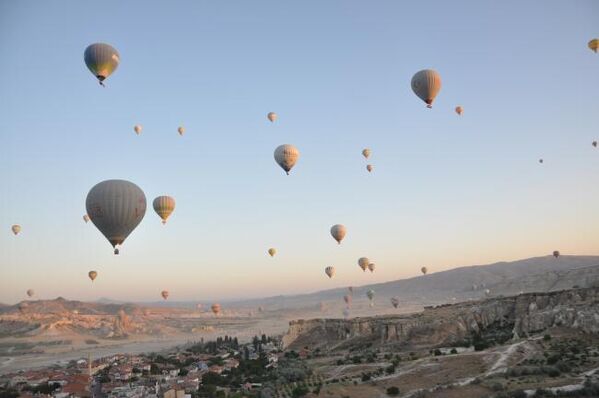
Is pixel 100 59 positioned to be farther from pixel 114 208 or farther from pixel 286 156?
pixel 286 156

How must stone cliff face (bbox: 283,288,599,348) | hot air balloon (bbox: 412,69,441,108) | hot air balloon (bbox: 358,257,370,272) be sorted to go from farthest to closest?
hot air balloon (bbox: 358,257,370,272) < stone cliff face (bbox: 283,288,599,348) < hot air balloon (bbox: 412,69,441,108)

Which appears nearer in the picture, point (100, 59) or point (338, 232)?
point (100, 59)

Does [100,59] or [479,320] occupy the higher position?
[100,59]

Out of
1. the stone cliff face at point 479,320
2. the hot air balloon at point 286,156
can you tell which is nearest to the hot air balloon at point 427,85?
the hot air balloon at point 286,156

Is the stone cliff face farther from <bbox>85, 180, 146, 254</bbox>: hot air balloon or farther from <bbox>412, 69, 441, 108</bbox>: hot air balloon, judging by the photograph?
<bbox>85, 180, 146, 254</bbox>: hot air balloon

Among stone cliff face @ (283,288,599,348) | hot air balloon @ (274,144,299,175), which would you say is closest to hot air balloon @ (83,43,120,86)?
hot air balloon @ (274,144,299,175)

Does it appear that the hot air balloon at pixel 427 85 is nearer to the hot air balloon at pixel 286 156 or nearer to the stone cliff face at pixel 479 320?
the hot air balloon at pixel 286 156

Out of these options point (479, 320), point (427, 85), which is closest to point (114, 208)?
point (427, 85)
